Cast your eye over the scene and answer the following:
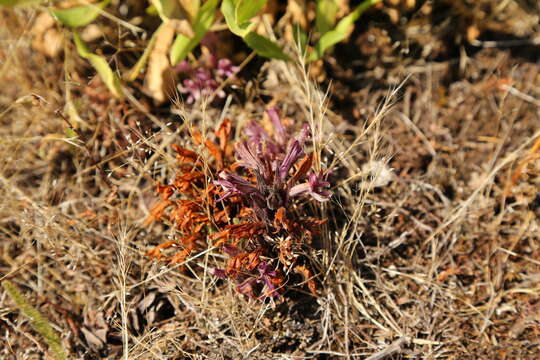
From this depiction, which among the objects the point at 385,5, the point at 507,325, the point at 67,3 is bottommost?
the point at 507,325

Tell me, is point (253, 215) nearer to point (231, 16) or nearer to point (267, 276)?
point (267, 276)

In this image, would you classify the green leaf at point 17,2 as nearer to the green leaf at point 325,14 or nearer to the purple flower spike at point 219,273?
the green leaf at point 325,14

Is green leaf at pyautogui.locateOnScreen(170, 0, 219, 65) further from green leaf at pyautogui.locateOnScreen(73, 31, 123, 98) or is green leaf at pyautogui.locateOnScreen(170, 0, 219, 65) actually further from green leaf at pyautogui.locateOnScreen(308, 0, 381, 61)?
green leaf at pyautogui.locateOnScreen(308, 0, 381, 61)

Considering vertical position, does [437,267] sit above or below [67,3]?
below

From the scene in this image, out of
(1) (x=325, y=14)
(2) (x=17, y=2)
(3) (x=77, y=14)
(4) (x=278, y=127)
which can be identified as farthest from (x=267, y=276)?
(2) (x=17, y=2)

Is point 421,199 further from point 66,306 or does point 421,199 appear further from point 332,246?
point 66,306

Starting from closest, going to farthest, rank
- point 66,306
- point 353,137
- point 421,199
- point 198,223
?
point 198,223 < point 66,306 < point 421,199 < point 353,137

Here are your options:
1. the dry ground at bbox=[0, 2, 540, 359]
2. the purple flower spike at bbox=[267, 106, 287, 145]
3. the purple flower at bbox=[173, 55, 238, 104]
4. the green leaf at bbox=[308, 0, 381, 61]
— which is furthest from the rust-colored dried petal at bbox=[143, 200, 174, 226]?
the green leaf at bbox=[308, 0, 381, 61]

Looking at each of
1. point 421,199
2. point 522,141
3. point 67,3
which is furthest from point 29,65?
point 522,141
